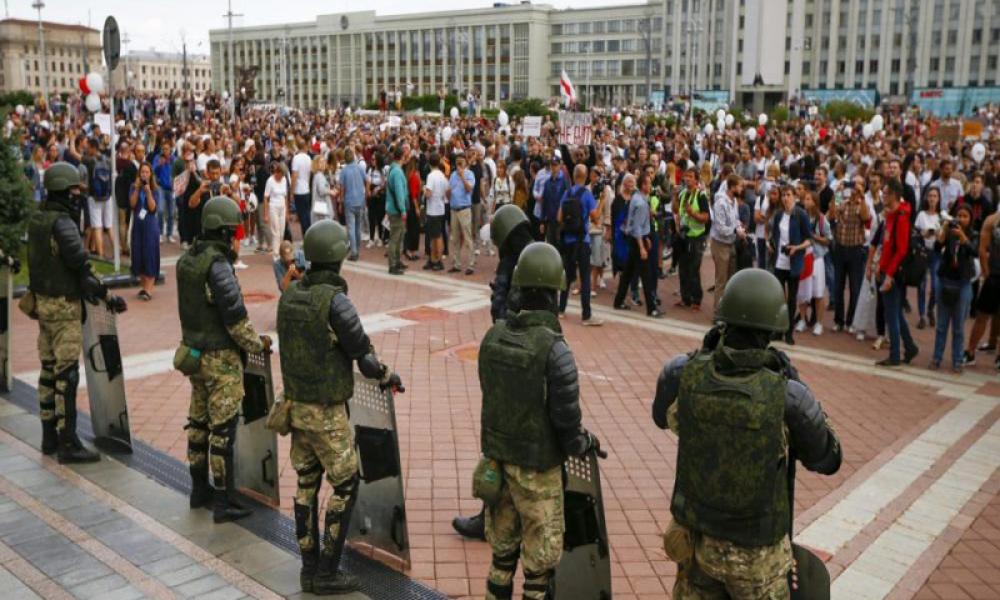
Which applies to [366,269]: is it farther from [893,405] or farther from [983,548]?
[983,548]

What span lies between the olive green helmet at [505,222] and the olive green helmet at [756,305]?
2868mm

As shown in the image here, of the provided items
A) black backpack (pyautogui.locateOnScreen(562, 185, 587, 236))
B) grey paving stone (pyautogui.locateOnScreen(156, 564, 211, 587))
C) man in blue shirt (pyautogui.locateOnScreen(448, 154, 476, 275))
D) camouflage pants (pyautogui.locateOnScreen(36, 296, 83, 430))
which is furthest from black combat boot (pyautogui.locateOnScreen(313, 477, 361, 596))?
man in blue shirt (pyautogui.locateOnScreen(448, 154, 476, 275))

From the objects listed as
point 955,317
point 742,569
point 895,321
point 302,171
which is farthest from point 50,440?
point 302,171

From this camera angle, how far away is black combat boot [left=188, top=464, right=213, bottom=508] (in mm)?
6039

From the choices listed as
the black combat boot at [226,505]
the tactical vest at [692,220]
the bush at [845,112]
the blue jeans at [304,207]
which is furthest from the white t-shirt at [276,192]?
the bush at [845,112]

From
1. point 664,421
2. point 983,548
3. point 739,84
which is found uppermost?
point 739,84

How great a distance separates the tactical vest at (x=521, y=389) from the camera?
13.4 feet

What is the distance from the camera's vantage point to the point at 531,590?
13.8ft

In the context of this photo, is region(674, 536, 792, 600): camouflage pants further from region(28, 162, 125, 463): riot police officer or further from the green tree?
the green tree

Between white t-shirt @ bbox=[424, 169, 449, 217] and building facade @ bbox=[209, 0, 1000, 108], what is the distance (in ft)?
244

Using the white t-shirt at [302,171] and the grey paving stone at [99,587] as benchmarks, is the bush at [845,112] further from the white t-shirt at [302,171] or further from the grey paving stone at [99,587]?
the grey paving stone at [99,587]

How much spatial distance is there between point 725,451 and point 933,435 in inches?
214

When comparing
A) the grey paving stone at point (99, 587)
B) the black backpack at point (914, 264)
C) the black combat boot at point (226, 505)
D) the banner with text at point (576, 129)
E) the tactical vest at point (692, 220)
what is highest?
the banner with text at point (576, 129)

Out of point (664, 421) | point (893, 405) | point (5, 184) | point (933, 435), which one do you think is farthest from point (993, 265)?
point (5, 184)
